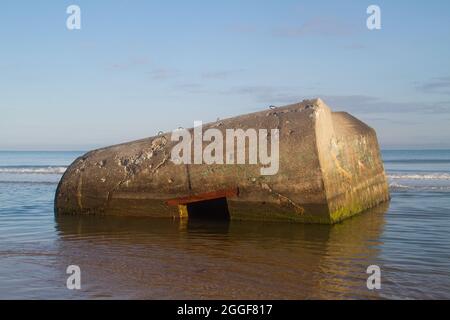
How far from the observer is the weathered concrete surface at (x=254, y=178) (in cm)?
705

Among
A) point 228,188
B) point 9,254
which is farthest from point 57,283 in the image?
point 228,188

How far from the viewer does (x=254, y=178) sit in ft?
23.8

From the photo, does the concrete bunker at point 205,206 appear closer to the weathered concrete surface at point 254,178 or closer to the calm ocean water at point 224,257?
the weathered concrete surface at point 254,178

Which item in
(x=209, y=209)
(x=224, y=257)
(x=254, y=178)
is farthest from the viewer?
(x=209, y=209)

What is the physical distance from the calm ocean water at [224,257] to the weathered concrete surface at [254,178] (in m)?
0.24

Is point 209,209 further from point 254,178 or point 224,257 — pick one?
point 224,257

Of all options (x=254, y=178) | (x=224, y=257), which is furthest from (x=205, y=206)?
(x=224, y=257)

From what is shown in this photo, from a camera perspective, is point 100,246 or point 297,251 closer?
point 297,251

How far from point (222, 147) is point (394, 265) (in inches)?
128

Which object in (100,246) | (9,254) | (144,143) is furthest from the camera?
(144,143)

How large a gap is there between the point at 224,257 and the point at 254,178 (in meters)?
2.09

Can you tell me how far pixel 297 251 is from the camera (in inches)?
220

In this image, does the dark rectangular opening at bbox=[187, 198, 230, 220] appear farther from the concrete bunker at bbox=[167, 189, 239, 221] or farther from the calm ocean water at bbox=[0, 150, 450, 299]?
the calm ocean water at bbox=[0, 150, 450, 299]
